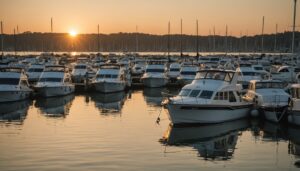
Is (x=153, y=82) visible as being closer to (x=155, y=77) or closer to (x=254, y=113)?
(x=155, y=77)

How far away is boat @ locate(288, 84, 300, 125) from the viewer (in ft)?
98.2

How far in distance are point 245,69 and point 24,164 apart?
36.5 m

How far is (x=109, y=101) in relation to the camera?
45.4 metres

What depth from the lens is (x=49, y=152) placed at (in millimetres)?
Answer: 23469

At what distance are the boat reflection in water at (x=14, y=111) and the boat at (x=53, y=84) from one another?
2.47 metres

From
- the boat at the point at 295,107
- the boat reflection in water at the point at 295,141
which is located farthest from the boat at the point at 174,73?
the boat reflection in water at the point at 295,141

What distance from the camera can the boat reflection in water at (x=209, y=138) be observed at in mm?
24562

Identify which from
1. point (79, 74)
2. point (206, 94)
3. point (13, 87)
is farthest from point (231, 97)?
point (79, 74)

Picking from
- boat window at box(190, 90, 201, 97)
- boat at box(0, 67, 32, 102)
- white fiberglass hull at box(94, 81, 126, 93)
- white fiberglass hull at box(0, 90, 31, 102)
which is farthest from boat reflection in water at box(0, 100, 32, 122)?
boat window at box(190, 90, 201, 97)

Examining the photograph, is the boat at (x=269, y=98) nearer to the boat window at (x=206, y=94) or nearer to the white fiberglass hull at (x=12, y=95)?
the boat window at (x=206, y=94)

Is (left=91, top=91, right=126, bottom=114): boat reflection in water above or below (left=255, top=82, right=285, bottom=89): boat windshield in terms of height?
below

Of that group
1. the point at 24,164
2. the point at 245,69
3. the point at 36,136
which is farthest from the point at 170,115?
the point at 245,69

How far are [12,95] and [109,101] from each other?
9058mm

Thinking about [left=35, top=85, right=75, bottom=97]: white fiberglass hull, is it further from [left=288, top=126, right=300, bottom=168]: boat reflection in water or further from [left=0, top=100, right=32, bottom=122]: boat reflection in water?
[left=288, top=126, right=300, bottom=168]: boat reflection in water
